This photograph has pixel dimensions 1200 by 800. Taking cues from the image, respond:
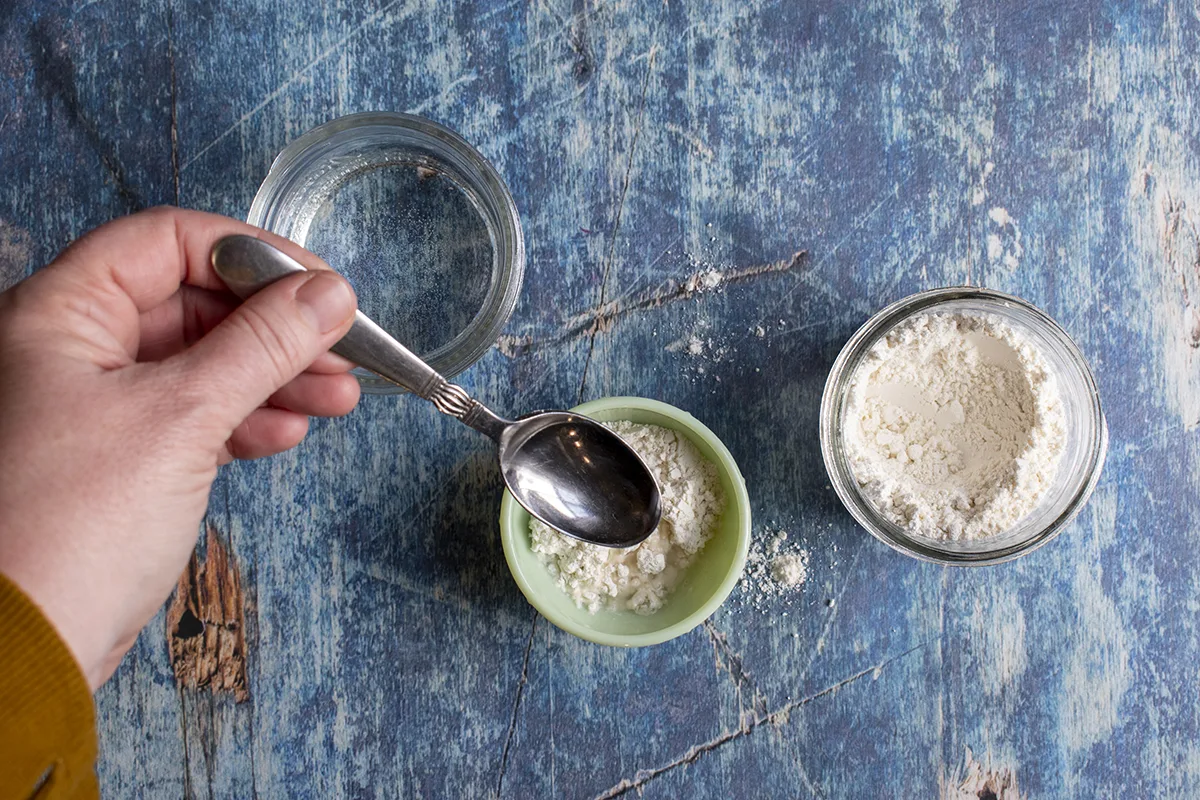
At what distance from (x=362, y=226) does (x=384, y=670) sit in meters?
0.54

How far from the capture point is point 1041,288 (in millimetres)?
A: 1084

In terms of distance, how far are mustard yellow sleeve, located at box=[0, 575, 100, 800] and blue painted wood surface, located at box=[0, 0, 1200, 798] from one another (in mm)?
366

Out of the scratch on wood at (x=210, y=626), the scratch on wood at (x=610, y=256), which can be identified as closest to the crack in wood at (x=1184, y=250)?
the scratch on wood at (x=610, y=256)

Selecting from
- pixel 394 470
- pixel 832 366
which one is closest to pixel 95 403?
pixel 394 470

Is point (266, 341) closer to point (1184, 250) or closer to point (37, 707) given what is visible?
point (37, 707)

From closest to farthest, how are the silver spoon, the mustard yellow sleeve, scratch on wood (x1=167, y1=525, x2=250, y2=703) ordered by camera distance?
the mustard yellow sleeve → the silver spoon → scratch on wood (x1=167, y1=525, x2=250, y2=703)

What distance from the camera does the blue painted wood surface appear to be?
3.52ft

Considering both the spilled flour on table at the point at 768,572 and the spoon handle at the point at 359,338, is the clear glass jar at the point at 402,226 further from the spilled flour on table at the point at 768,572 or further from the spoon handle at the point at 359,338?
the spilled flour on table at the point at 768,572

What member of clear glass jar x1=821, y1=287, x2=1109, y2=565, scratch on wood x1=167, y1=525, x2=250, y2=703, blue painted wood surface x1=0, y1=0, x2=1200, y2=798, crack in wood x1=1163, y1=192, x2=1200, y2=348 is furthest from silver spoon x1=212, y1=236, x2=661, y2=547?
crack in wood x1=1163, y1=192, x2=1200, y2=348

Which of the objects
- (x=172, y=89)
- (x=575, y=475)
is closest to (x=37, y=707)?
(x=575, y=475)

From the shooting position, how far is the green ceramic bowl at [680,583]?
3.18ft

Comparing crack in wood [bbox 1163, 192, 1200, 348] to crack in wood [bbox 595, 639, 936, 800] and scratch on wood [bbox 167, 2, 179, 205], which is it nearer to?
crack in wood [bbox 595, 639, 936, 800]

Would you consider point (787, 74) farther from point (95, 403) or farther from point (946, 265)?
point (95, 403)

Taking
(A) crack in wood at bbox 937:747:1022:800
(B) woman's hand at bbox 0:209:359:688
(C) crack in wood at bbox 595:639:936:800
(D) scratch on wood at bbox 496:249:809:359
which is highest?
(B) woman's hand at bbox 0:209:359:688
